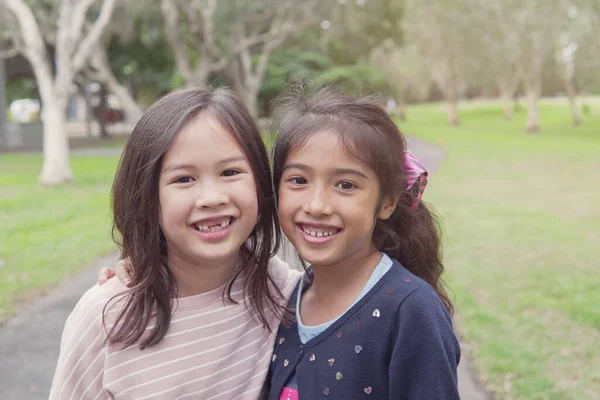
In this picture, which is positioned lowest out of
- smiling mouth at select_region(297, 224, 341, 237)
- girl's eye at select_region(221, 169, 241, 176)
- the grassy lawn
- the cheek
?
the grassy lawn

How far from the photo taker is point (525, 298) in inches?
219

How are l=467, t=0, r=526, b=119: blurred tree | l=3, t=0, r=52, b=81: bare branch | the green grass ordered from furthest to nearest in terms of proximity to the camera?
l=467, t=0, r=526, b=119: blurred tree < l=3, t=0, r=52, b=81: bare branch < the green grass

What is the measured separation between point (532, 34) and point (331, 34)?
29.5ft

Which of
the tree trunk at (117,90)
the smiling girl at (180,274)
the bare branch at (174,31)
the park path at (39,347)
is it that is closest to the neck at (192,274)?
the smiling girl at (180,274)

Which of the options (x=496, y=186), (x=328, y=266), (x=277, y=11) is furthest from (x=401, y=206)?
(x=277, y=11)

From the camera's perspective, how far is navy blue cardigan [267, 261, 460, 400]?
4.87 ft

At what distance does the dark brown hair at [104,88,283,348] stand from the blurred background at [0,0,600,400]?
0.49 m

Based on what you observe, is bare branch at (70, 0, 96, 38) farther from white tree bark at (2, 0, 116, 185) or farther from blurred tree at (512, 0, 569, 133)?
blurred tree at (512, 0, 569, 133)

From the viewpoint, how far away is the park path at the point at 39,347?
383 centimetres

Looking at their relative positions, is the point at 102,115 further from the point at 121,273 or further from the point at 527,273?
the point at 121,273

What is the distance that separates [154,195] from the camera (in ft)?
5.77

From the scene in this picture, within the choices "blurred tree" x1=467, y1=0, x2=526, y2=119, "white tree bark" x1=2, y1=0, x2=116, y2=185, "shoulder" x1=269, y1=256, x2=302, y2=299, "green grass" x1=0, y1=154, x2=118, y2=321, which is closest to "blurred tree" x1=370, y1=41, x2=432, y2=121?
"blurred tree" x1=467, y1=0, x2=526, y2=119

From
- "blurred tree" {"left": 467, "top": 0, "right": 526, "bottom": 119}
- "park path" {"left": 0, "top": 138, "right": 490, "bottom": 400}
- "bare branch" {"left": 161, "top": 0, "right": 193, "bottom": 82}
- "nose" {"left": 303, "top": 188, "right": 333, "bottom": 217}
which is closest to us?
"nose" {"left": 303, "top": 188, "right": 333, "bottom": 217}

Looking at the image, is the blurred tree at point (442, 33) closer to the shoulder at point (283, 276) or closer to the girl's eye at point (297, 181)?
the shoulder at point (283, 276)
